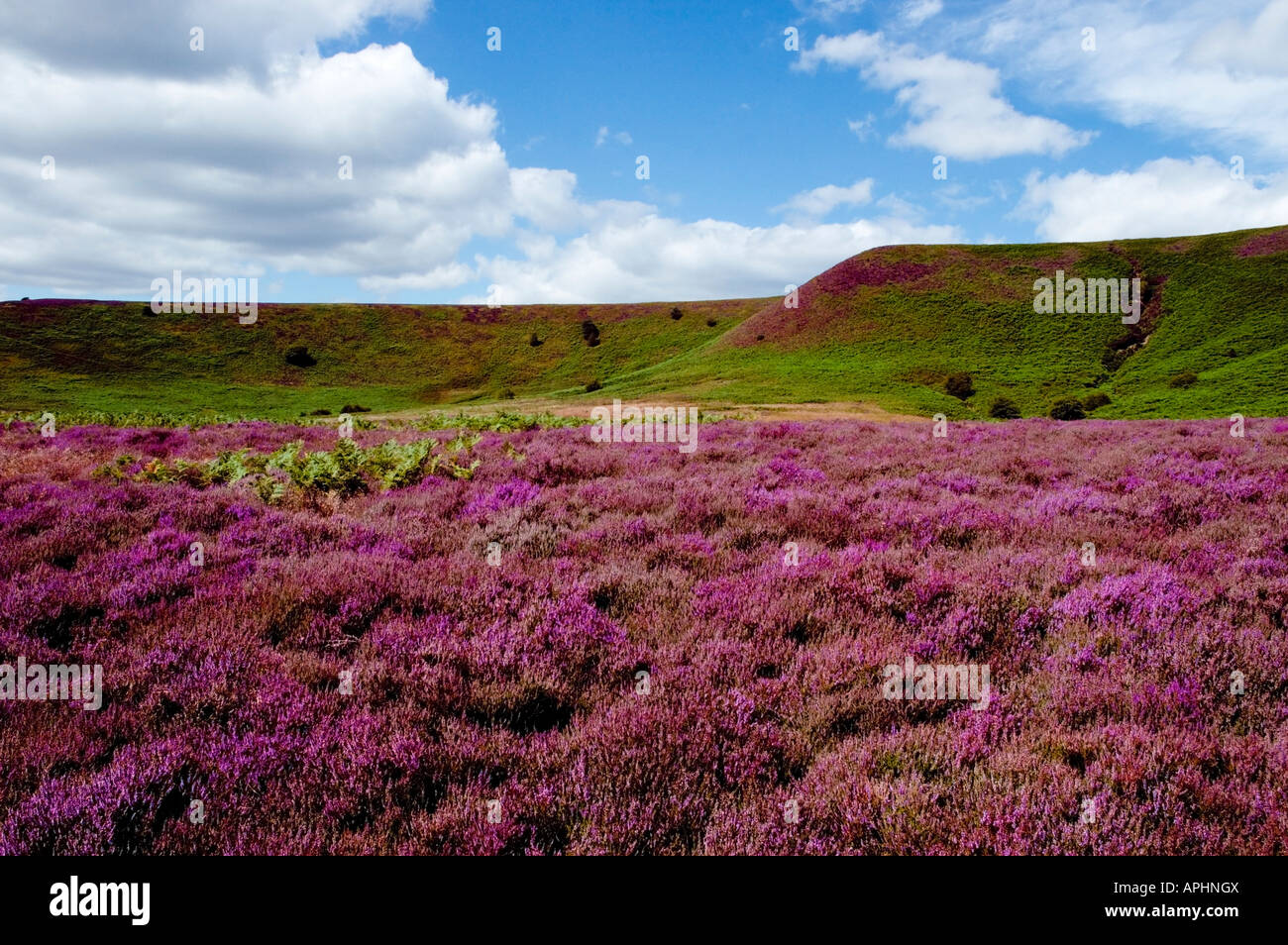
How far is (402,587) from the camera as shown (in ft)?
17.4

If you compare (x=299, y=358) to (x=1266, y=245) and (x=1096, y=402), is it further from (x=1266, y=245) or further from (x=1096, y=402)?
Answer: (x=1266, y=245)

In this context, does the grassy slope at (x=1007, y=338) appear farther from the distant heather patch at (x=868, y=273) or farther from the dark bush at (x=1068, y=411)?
the dark bush at (x=1068, y=411)

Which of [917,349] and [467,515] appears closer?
[467,515]

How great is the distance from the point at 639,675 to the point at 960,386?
5663 cm

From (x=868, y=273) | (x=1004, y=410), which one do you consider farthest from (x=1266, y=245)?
(x=1004, y=410)

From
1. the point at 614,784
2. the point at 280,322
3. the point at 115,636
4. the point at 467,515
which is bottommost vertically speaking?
the point at 614,784

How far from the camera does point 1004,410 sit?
150 ft

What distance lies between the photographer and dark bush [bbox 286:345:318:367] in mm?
83250

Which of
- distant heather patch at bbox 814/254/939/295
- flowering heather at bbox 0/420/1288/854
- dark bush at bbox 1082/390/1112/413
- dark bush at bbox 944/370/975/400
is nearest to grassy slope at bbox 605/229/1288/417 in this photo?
distant heather patch at bbox 814/254/939/295

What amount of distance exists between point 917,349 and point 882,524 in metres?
64.7

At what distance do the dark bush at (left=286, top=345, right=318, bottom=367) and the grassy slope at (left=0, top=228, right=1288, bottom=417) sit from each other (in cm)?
138

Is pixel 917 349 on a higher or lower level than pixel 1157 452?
higher

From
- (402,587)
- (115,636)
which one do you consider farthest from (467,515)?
(115,636)
